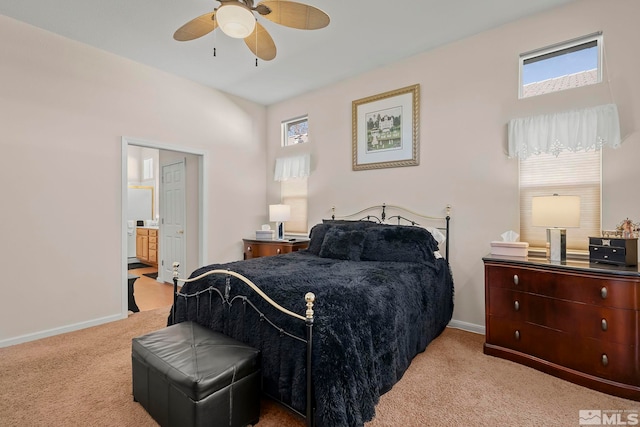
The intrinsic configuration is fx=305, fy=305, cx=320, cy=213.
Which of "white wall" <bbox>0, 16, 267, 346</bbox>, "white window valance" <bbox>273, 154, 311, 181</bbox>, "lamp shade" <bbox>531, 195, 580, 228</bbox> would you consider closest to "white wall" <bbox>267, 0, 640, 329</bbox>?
"lamp shade" <bbox>531, 195, 580, 228</bbox>

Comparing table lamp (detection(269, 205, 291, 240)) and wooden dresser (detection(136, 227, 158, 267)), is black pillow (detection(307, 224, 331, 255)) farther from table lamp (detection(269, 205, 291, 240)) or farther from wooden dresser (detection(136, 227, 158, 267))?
wooden dresser (detection(136, 227, 158, 267))

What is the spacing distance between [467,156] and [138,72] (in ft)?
13.1

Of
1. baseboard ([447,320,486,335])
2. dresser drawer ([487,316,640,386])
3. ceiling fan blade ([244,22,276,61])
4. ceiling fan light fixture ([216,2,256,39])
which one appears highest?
ceiling fan blade ([244,22,276,61])

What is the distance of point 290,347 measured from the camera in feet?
5.53

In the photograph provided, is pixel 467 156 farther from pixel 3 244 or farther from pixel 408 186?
pixel 3 244

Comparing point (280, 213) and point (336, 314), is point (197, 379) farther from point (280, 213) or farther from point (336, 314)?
point (280, 213)

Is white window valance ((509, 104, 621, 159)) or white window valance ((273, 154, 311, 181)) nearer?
white window valance ((509, 104, 621, 159))

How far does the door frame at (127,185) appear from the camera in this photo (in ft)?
11.9

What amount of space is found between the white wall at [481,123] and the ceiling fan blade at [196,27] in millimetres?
2213

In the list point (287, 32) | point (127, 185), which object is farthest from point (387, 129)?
point (127, 185)

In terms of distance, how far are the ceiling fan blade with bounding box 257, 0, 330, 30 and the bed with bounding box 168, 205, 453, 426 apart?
6.16 feet

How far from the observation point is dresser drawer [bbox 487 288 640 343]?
2.04 m

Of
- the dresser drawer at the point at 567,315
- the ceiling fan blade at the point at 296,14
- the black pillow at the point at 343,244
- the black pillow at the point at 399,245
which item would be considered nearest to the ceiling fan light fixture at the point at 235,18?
the ceiling fan blade at the point at 296,14

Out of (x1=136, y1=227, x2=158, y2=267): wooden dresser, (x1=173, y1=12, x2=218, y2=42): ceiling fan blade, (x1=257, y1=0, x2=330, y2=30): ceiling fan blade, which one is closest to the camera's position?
(x1=257, y1=0, x2=330, y2=30): ceiling fan blade
